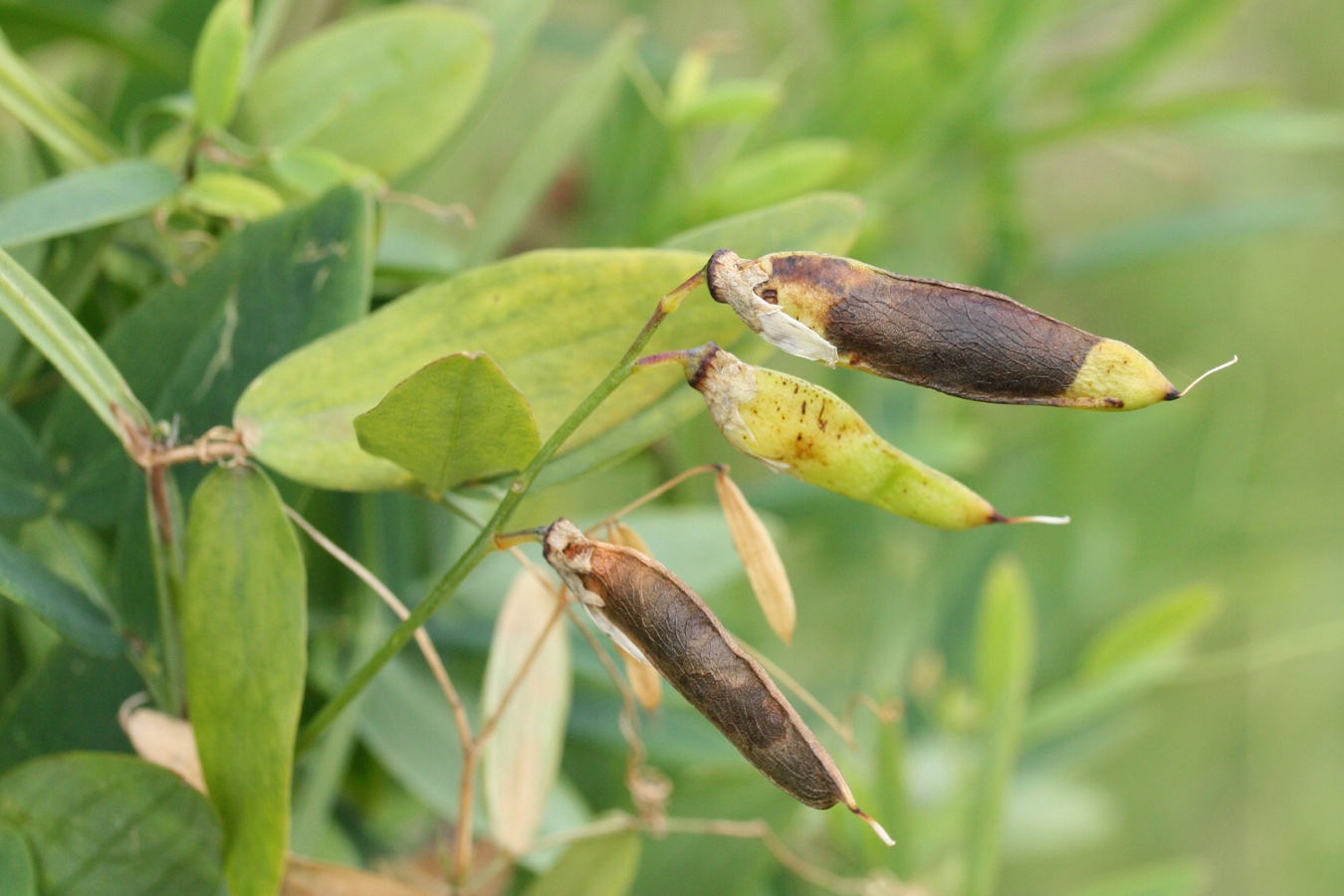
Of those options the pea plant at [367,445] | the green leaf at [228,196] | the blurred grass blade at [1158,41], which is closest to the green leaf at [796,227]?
the pea plant at [367,445]

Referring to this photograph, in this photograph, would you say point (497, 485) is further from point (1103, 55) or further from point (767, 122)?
point (1103, 55)

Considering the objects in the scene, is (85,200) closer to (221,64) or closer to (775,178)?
(221,64)

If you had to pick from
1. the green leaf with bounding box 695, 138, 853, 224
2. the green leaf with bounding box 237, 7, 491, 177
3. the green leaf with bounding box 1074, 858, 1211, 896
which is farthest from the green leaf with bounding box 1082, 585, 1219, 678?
the green leaf with bounding box 237, 7, 491, 177

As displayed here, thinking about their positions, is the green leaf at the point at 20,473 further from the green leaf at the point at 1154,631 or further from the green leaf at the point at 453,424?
the green leaf at the point at 1154,631

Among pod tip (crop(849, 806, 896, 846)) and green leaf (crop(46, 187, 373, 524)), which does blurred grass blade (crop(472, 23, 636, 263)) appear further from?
pod tip (crop(849, 806, 896, 846))

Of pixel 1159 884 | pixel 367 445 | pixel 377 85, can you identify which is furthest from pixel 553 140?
→ pixel 1159 884

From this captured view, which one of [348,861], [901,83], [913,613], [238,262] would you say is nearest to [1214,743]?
[913,613]

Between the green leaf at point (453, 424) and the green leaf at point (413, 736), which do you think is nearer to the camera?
the green leaf at point (453, 424)
